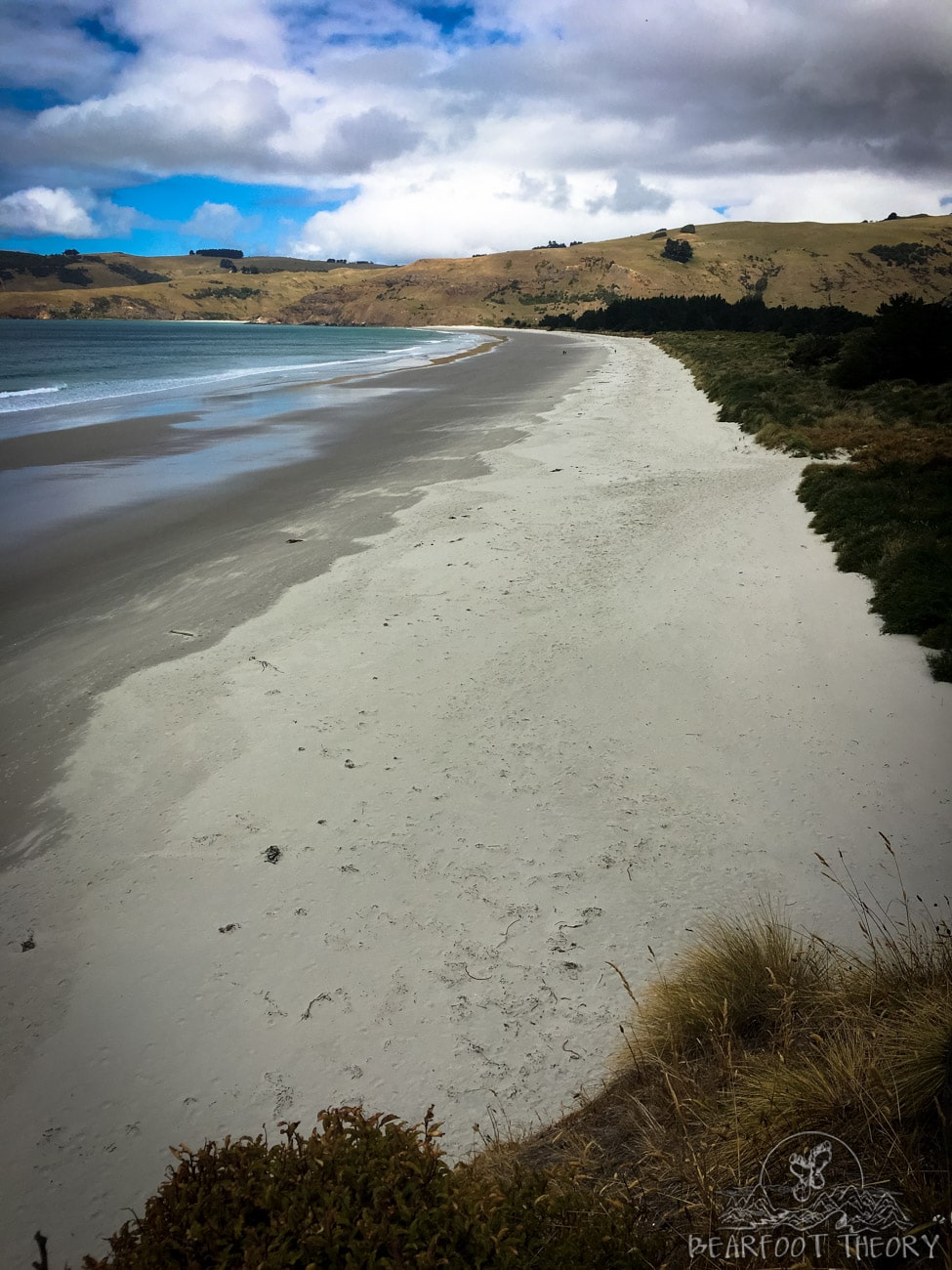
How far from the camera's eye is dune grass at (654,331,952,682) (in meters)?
7.08

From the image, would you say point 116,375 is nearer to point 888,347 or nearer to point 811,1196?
point 888,347

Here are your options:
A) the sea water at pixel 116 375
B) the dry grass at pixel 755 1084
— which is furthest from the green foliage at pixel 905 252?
the dry grass at pixel 755 1084

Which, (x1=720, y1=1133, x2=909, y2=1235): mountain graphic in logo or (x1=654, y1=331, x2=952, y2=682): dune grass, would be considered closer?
(x1=720, y1=1133, x2=909, y2=1235): mountain graphic in logo

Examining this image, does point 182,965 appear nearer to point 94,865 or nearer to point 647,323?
point 94,865

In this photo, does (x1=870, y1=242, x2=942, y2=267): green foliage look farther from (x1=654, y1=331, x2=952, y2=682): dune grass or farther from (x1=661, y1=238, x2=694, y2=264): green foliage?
(x1=654, y1=331, x2=952, y2=682): dune grass

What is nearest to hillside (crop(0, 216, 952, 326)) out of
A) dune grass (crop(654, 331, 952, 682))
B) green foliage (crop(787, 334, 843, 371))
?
green foliage (crop(787, 334, 843, 371))

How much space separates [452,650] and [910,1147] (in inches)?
203

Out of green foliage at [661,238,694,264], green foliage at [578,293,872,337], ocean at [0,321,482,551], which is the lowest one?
ocean at [0,321,482,551]

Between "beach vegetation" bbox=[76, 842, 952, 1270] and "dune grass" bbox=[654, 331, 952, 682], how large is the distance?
428 centimetres

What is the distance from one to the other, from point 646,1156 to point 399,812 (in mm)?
2708

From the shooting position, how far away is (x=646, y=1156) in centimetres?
221

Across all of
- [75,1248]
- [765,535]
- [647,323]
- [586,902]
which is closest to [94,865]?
[75,1248]

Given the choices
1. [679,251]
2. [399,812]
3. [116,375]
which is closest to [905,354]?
[399,812]

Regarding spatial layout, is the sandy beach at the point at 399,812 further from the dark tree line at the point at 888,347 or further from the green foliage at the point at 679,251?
the green foliage at the point at 679,251
